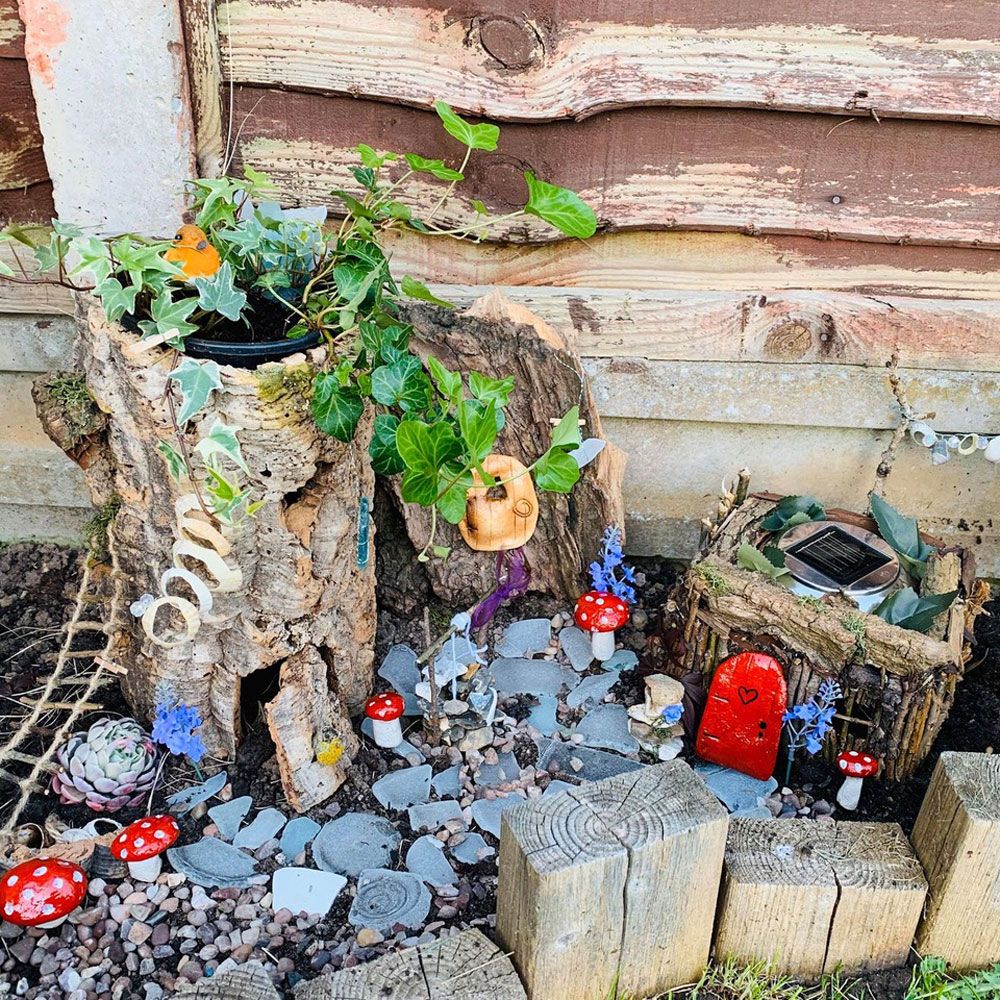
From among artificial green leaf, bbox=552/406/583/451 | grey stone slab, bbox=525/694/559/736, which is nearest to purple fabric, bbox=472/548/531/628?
grey stone slab, bbox=525/694/559/736

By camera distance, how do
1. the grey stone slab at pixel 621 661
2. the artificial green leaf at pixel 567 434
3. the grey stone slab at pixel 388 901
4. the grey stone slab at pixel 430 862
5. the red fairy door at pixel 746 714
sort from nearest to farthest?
the artificial green leaf at pixel 567 434 → the grey stone slab at pixel 388 901 → the grey stone slab at pixel 430 862 → the red fairy door at pixel 746 714 → the grey stone slab at pixel 621 661

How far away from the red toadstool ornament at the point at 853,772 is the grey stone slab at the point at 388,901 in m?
1.04

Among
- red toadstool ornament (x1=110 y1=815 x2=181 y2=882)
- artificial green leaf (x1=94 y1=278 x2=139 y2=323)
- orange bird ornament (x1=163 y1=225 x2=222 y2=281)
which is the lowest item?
red toadstool ornament (x1=110 y1=815 x2=181 y2=882)

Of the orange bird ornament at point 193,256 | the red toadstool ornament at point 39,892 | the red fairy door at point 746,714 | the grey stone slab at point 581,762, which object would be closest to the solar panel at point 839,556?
the red fairy door at point 746,714

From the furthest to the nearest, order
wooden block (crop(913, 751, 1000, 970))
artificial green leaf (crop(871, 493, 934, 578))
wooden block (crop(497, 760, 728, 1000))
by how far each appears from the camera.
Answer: artificial green leaf (crop(871, 493, 934, 578)) < wooden block (crop(913, 751, 1000, 970)) < wooden block (crop(497, 760, 728, 1000))

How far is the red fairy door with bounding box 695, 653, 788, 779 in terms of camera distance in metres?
2.59

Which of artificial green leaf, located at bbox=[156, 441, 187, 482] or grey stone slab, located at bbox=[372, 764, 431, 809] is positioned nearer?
artificial green leaf, located at bbox=[156, 441, 187, 482]

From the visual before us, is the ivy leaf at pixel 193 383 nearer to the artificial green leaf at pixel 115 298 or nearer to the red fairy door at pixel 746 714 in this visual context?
the artificial green leaf at pixel 115 298

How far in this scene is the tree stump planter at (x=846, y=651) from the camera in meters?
2.49

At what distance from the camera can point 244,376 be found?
2.10m

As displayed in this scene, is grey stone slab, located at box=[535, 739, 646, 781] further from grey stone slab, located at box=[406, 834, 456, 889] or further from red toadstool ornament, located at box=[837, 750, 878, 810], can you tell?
red toadstool ornament, located at box=[837, 750, 878, 810]

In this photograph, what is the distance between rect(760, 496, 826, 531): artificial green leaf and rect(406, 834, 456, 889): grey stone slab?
1289mm

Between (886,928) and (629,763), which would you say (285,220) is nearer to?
(629,763)

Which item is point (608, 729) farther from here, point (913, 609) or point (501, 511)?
point (913, 609)
